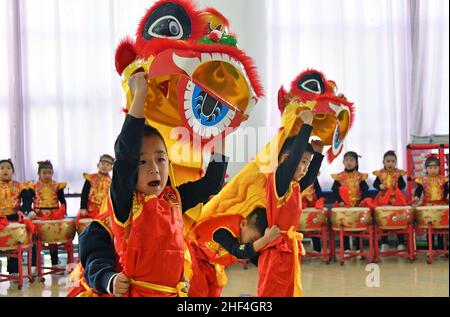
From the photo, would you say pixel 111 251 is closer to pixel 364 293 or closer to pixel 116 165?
pixel 116 165

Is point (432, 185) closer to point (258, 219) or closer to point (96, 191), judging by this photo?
point (96, 191)

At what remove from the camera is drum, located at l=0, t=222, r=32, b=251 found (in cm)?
472

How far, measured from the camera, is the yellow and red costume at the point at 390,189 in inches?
235

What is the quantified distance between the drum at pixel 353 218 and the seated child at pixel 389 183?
15.4 inches

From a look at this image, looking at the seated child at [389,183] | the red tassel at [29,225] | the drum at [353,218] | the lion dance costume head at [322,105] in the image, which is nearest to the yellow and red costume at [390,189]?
the seated child at [389,183]

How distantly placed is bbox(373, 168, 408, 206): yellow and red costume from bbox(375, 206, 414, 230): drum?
19cm

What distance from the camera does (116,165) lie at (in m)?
1.57

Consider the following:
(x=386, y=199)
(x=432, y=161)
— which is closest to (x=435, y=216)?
(x=386, y=199)

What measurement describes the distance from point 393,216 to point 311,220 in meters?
0.74

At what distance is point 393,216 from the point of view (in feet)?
18.7

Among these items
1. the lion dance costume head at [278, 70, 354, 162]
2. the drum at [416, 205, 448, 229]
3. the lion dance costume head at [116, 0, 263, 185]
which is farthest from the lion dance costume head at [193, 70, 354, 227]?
the drum at [416, 205, 448, 229]

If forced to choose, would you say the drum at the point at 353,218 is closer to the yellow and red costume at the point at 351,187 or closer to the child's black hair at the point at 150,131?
the yellow and red costume at the point at 351,187
